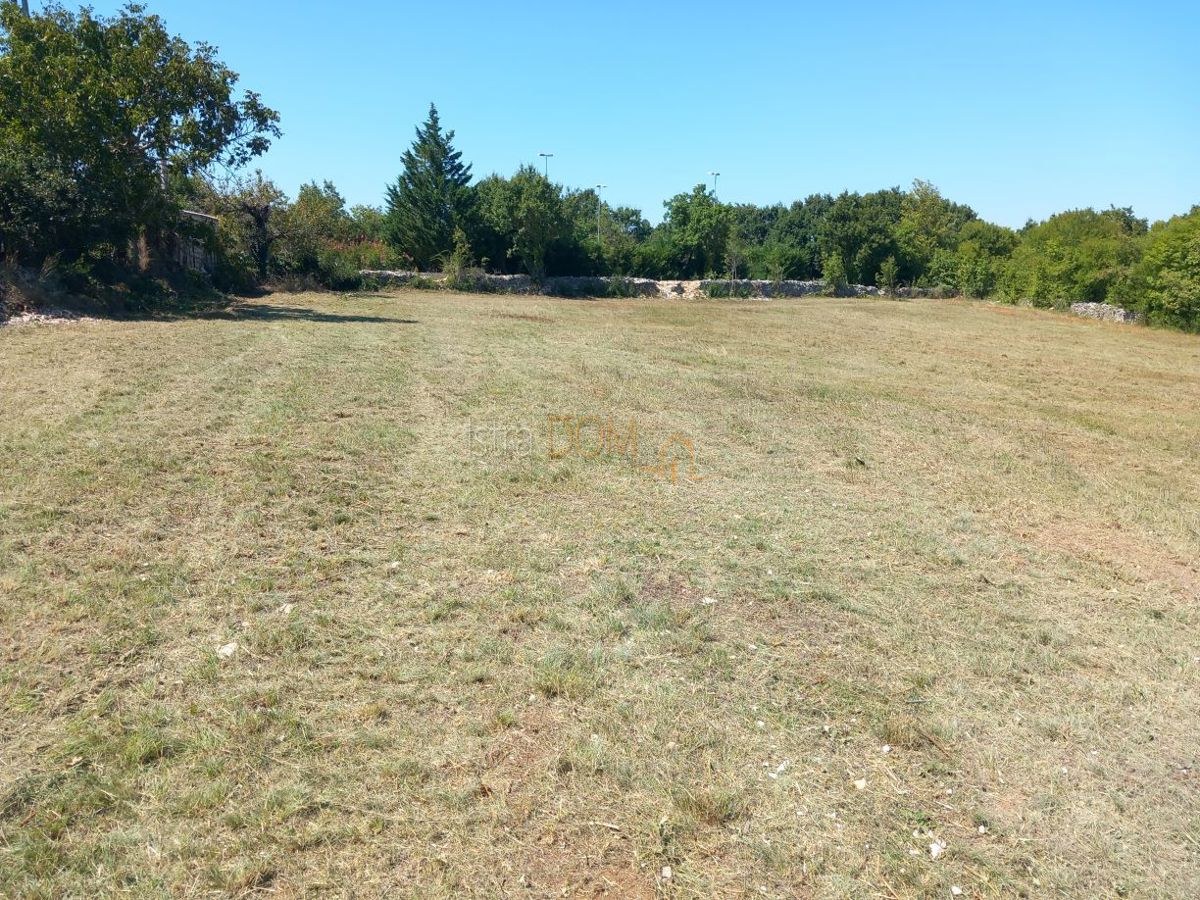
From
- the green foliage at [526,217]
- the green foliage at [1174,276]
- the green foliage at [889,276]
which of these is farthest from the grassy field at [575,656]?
the green foliage at [889,276]

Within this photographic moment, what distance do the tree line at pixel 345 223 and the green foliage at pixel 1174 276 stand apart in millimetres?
65

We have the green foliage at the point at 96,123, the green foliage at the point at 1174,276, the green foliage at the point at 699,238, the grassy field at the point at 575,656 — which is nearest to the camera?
the grassy field at the point at 575,656

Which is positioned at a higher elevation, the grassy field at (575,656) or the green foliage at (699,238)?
the green foliage at (699,238)

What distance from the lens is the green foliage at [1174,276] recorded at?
25.6 m

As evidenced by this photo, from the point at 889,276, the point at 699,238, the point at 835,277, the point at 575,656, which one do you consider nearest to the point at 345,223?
the point at 699,238

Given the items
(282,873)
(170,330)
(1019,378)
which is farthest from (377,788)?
(1019,378)

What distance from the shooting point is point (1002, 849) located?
8.99 feet

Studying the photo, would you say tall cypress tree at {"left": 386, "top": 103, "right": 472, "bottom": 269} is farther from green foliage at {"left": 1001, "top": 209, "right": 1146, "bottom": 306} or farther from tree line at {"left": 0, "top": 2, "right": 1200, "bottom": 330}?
green foliage at {"left": 1001, "top": 209, "right": 1146, "bottom": 306}

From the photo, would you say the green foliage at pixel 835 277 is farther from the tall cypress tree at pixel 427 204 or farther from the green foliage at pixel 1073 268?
the tall cypress tree at pixel 427 204

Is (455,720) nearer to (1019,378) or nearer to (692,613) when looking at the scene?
(692,613)

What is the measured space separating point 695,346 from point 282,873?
55.8 feet

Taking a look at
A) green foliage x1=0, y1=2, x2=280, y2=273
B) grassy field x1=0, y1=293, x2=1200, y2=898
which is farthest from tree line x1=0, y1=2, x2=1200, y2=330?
grassy field x1=0, y1=293, x2=1200, y2=898

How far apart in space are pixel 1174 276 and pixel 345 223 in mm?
36264

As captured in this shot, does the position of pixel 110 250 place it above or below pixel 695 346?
above
